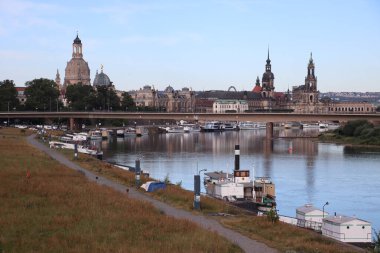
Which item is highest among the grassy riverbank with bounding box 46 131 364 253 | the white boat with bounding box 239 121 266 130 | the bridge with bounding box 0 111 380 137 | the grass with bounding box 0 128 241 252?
the bridge with bounding box 0 111 380 137

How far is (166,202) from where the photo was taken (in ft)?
105

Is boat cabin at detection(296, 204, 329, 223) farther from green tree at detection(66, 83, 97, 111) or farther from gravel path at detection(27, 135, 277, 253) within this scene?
green tree at detection(66, 83, 97, 111)

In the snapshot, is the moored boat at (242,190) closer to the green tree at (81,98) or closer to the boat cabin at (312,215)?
the boat cabin at (312,215)

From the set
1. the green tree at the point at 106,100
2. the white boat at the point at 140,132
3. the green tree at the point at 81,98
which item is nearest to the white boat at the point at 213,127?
the white boat at the point at 140,132

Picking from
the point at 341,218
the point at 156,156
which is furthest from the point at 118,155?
Result: the point at 341,218

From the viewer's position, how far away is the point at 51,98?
152250 millimetres

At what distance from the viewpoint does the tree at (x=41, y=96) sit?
148 metres

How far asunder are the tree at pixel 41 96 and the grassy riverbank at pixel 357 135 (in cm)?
6161

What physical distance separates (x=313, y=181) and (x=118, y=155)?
108ft

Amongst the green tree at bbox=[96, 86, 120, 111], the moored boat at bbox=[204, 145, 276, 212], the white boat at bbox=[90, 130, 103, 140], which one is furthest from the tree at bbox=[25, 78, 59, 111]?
the moored boat at bbox=[204, 145, 276, 212]

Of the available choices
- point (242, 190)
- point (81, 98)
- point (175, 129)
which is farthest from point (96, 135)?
point (242, 190)

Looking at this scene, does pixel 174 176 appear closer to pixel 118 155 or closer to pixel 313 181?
pixel 313 181

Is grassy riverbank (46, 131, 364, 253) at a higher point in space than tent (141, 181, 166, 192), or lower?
lower

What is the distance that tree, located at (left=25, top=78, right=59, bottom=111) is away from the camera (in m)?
148
